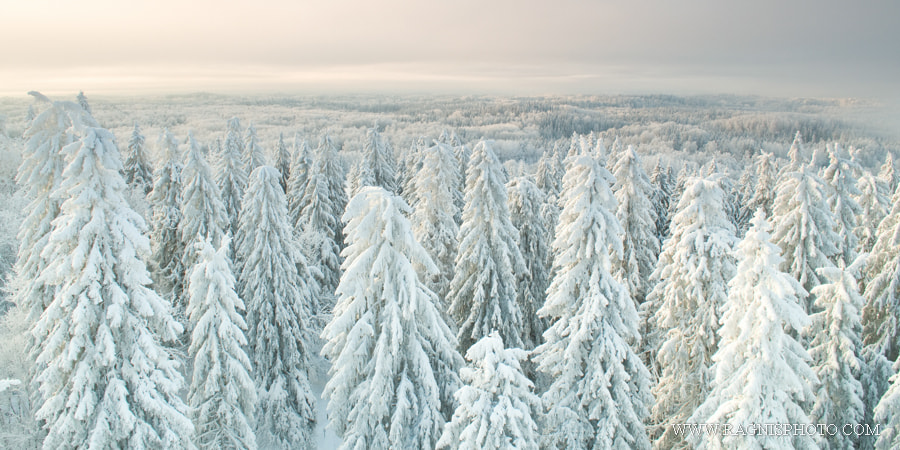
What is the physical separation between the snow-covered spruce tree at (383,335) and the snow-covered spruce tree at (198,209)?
13329 mm

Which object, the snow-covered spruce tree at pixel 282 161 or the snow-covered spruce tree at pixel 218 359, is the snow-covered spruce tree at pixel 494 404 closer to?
the snow-covered spruce tree at pixel 218 359

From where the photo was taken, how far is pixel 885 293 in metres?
17.6

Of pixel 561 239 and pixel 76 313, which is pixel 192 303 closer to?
pixel 76 313

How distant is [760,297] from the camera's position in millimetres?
10773

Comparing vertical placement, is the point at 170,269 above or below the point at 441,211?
below

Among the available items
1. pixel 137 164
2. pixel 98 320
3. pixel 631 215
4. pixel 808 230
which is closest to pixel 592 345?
pixel 631 215

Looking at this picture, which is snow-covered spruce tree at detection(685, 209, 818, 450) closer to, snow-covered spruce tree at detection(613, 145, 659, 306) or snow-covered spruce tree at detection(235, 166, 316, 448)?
snow-covered spruce tree at detection(613, 145, 659, 306)

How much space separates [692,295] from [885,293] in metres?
8.67

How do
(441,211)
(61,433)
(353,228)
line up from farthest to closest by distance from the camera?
(441,211)
(353,228)
(61,433)

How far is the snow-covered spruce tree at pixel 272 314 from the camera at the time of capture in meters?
20.3

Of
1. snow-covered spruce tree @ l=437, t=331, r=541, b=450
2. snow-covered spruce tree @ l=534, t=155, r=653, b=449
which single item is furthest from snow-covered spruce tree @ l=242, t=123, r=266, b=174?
snow-covered spruce tree @ l=437, t=331, r=541, b=450

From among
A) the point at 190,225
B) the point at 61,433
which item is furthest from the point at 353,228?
the point at 190,225

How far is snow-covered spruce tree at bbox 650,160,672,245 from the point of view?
40406mm

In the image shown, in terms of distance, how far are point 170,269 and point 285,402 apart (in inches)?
426
